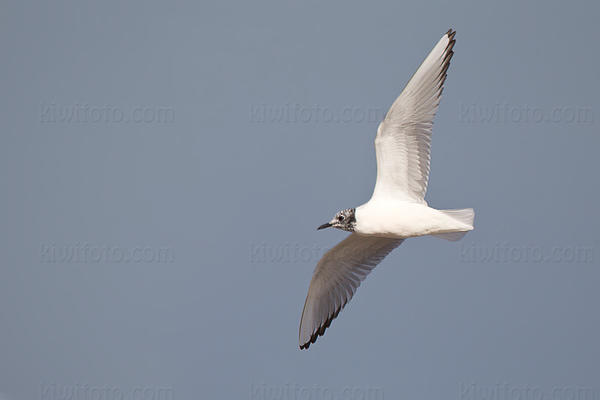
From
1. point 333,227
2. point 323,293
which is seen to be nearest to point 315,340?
point 323,293

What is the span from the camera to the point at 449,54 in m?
5.51

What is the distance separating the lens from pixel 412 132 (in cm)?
571

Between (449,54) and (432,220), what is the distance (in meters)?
1.19

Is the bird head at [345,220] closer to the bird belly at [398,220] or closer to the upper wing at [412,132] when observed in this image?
the bird belly at [398,220]

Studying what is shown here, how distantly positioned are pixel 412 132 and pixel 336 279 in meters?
1.59

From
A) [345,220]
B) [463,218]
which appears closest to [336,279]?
[345,220]

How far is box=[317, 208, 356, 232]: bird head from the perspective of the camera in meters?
5.74

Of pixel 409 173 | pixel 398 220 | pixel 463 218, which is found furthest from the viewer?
pixel 409 173

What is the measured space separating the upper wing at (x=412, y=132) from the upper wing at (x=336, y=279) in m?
0.77

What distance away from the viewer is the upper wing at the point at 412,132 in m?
5.54

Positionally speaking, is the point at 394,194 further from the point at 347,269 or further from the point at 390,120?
the point at 347,269

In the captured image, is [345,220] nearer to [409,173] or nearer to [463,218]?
[409,173]

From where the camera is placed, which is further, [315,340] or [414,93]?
[315,340]

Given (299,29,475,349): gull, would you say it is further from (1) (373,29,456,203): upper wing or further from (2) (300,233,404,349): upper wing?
(2) (300,233,404,349): upper wing
